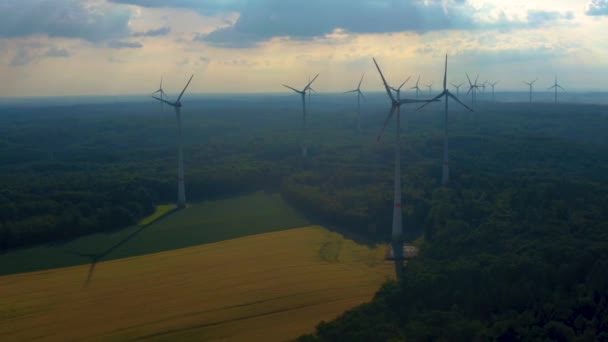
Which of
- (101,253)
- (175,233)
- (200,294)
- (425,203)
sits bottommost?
(200,294)

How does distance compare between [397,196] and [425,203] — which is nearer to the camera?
[397,196]

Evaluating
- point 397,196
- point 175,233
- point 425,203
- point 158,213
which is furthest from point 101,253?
point 425,203

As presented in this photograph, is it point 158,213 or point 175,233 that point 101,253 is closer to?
point 175,233

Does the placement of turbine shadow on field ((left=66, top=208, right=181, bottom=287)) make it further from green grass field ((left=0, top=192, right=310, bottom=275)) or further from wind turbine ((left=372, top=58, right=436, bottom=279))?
wind turbine ((left=372, top=58, right=436, bottom=279))

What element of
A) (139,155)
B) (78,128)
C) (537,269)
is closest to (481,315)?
(537,269)

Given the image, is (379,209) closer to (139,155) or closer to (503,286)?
(503,286)

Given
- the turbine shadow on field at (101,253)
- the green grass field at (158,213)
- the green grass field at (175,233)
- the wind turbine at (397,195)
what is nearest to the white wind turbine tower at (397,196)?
the wind turbine at (397,195)
